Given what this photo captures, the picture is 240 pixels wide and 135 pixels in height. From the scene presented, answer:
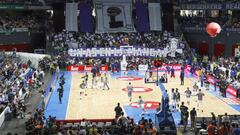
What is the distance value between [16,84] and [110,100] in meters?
7.56

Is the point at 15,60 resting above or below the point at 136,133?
above

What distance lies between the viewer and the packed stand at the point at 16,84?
92.8 feet

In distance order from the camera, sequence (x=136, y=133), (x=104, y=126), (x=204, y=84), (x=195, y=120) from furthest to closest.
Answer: (x=204, y=84) < (x=195, y=120) < (x=104, y=126) < (x=136, y=133)

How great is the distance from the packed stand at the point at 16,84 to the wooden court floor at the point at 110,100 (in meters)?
3.21

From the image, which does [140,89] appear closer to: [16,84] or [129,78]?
[129,78]

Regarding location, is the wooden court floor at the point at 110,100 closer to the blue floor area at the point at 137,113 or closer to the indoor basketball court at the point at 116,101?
the indoor basketball court at the point at 116,101

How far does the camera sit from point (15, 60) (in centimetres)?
4991

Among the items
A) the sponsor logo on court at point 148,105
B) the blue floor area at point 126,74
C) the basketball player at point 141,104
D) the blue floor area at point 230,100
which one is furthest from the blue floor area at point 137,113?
the blue floor area at point 126,74

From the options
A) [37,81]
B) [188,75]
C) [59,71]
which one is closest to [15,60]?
[59,71]

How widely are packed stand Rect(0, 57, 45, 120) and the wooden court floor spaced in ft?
10.5

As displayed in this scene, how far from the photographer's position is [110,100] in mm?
33781

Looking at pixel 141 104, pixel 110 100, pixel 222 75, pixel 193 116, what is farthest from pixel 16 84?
pixel 222 75

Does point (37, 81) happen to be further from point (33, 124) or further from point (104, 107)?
point (33, 124)

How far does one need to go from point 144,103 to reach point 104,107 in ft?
10.4
